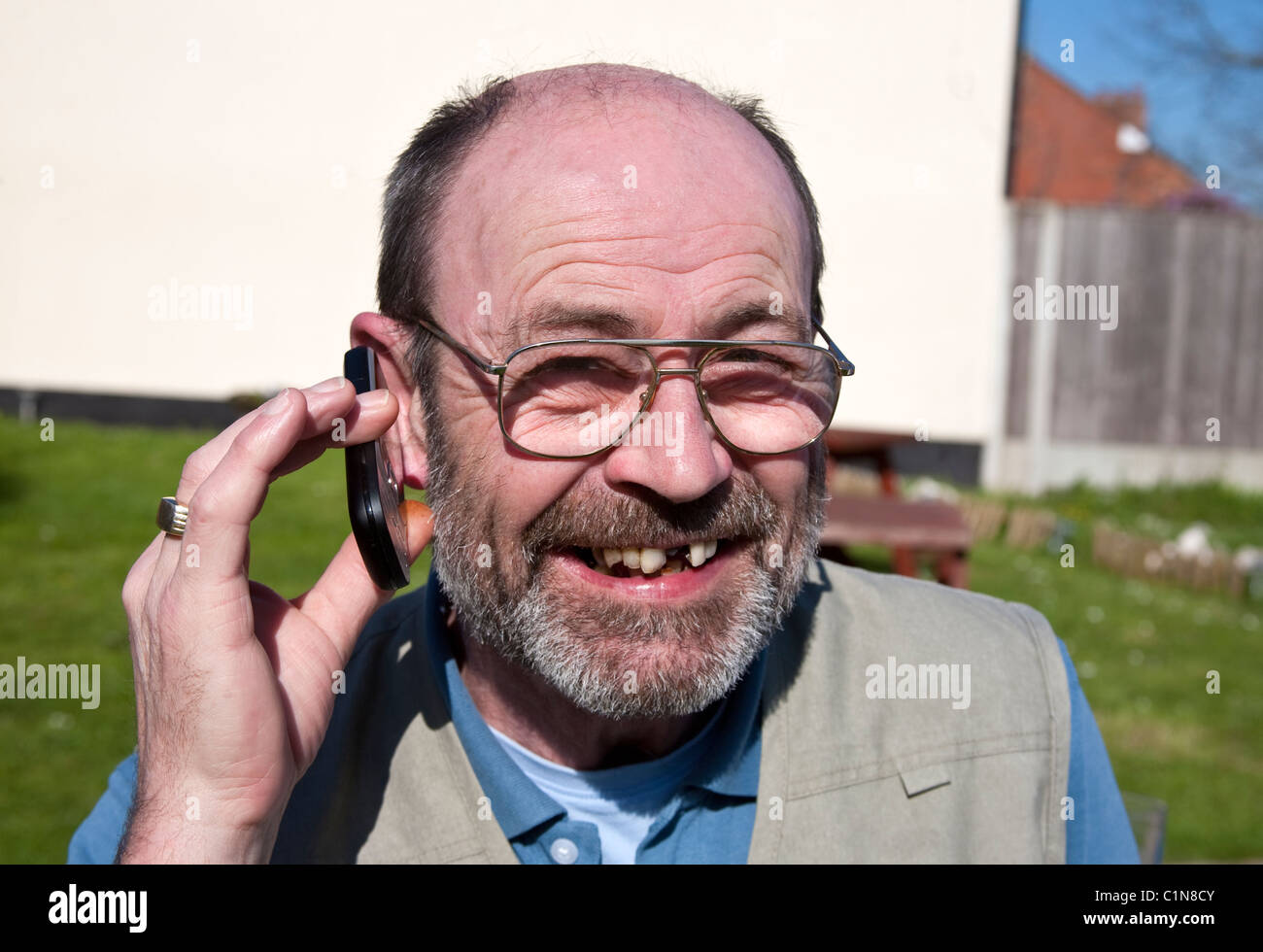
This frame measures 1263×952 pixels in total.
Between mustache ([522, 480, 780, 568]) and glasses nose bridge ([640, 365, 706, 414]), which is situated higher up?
glasses nose bridge ([640, 365, 706, 414])

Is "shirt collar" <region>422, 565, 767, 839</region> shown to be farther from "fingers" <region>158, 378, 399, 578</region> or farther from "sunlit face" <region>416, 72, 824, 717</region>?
"fingers" <region>158, 378, 399, 578</region>

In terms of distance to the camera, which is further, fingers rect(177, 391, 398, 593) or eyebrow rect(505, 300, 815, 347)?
eyebrow rect(505, 300, 815, 347)

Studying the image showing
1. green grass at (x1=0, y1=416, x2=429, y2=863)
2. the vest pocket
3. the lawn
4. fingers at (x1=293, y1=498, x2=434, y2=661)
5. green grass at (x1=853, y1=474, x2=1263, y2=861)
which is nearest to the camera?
fingers at (x1=293, y1=498, x2=434, y2=661)

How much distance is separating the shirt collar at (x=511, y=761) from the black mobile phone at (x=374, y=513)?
0.67ft

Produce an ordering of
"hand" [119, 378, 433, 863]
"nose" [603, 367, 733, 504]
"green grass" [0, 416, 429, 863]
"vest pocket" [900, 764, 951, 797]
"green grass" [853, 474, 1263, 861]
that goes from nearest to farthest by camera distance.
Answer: "hand" [119, 378, 433, 863]
"nose" [603, 367, 733, 504]
"vest pocket" [900, 764, 951, 797]
"green grass" [0, 416, 429, 863]
"green grass" [853, 474, 1263, 861]

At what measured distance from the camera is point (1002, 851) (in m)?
1.75

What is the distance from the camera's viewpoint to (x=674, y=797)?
1739 mm

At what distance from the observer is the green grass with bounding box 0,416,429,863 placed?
12.9ft

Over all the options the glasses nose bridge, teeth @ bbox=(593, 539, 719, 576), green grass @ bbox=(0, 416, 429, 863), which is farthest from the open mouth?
green grass @ bbox=(0, 416, 429, 863)

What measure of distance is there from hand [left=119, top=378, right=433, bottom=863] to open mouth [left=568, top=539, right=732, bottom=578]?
468 millimetres

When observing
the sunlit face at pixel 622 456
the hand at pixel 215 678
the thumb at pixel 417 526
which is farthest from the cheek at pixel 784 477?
the hand at pixel 215 678
